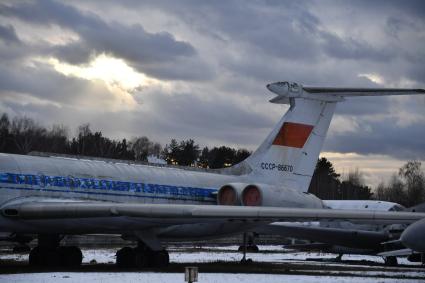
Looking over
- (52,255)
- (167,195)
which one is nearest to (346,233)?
(167,195)

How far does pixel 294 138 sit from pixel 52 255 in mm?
8924

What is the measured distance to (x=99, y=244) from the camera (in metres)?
43.2

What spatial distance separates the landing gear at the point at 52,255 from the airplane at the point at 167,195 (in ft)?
0.10

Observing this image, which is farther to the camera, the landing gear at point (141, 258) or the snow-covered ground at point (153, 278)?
the landing gear at point (141, 258)

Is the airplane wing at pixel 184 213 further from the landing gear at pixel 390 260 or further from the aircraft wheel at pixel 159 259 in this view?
the landing gear at pixel 390 260

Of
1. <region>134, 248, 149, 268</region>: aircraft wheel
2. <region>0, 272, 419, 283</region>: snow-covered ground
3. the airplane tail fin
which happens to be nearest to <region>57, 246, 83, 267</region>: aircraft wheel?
<region>134, 248, 149, 268</region>: aircraft wheel

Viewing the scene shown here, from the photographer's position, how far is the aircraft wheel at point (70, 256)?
21.8 metres

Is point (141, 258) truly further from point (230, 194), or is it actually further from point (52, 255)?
point (230, 194)

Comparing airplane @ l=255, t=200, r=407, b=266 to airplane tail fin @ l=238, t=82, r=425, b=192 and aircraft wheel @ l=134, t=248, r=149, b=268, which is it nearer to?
airplane tail fin @ l=238, t=82, r=425, b=192

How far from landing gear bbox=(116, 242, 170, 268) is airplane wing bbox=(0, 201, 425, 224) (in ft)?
8.29

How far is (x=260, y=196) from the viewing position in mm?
22438

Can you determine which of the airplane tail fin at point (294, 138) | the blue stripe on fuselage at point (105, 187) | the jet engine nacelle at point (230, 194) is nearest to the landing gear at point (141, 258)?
the blue stripe on fuselage at point (105, 187)

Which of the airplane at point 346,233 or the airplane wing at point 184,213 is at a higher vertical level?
the airplane wing at point 184,213

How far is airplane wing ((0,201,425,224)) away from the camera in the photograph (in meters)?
18.4
